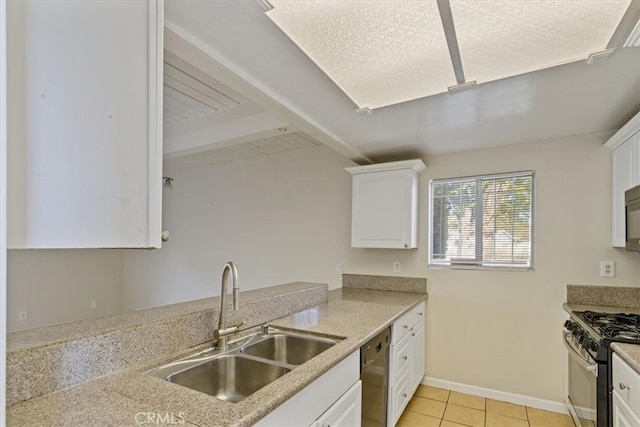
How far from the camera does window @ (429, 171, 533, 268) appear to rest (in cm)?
280

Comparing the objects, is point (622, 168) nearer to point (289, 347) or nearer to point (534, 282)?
point (534, 282)

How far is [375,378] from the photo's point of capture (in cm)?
188

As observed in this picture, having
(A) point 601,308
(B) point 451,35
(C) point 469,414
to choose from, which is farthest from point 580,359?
(B) point 451,35

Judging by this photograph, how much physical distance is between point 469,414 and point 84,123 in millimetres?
2992

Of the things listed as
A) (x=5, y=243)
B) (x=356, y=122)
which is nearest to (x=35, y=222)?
(x=5, y=243)

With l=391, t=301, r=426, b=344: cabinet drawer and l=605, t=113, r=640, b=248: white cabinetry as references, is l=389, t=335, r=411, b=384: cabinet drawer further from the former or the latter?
l=605, t=113, r=640, b=248: white cabinetry

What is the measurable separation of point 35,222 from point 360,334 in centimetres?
146

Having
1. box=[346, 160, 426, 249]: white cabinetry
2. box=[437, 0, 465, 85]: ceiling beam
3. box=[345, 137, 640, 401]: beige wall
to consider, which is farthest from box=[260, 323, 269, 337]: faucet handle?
box=[345, 137, 640, 401]: beige wall

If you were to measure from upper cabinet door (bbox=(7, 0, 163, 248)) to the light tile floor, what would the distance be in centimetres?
249

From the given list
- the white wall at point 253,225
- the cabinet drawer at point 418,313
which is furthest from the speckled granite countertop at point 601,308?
the white wall at point 253,225

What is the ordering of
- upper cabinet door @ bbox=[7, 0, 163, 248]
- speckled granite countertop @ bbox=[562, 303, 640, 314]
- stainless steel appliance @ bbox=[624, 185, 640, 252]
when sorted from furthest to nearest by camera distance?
speckled granite countertop @ bbox=[562, 303, 640, 314] → stainless steel appliance @ bbox=[624, 185, 640, 252] → upper cabinet door @ bbox=[7, 0, 163, 248]

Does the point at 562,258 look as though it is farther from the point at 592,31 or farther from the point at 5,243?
the point at 5,243

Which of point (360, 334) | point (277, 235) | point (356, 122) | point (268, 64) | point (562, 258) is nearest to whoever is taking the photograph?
point (268, 64)

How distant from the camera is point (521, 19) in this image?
123 cm
